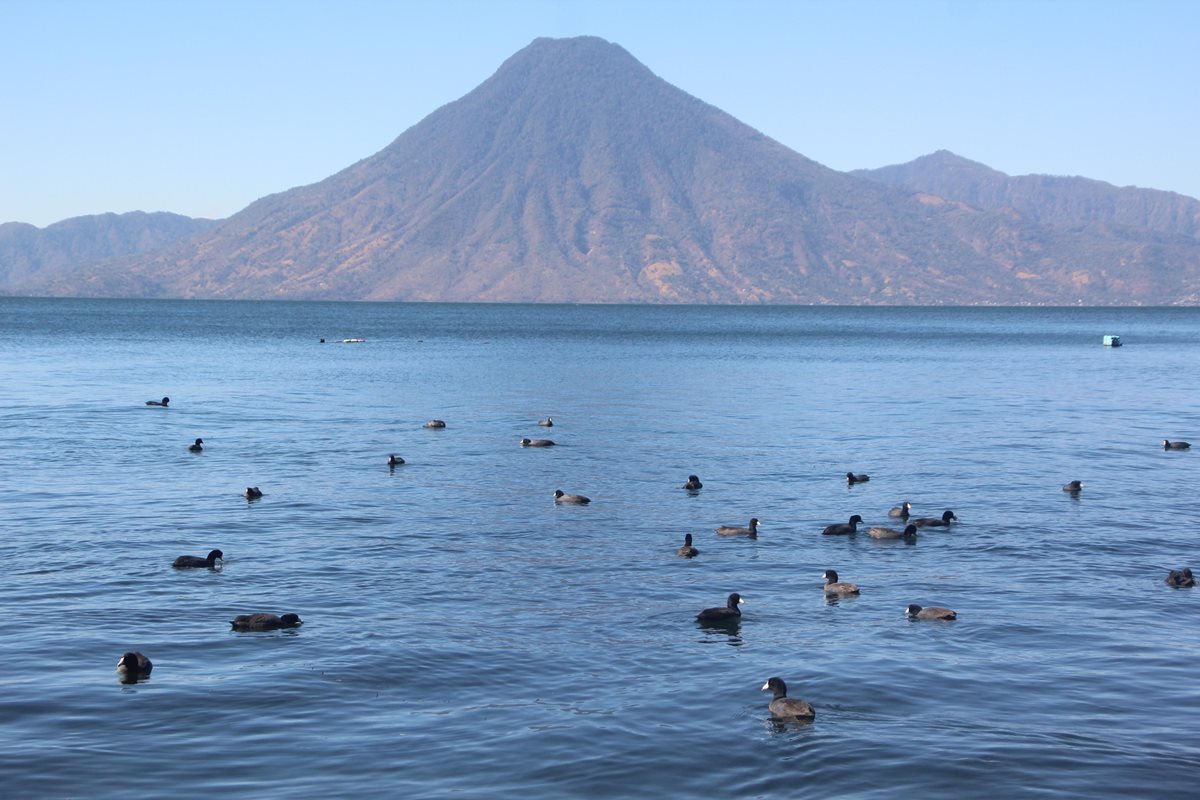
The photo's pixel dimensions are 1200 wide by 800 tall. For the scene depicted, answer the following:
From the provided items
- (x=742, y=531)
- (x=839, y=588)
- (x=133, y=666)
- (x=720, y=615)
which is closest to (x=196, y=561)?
(x=133, y=666)

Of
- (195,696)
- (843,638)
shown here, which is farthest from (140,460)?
(843,638)

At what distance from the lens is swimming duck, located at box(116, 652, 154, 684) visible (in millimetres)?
23797

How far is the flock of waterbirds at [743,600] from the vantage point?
74.1 feet

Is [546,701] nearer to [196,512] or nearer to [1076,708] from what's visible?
[1076,708]

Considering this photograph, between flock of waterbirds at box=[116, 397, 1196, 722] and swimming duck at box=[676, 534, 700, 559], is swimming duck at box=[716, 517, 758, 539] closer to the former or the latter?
flock of waterbirds at box=[116, 397, 1196, 722]

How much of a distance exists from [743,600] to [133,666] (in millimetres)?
13501

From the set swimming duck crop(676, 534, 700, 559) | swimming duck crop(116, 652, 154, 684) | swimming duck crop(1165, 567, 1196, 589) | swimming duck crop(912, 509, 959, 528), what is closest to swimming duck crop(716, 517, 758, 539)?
swimming duck crop(676, 534, 700, 559)

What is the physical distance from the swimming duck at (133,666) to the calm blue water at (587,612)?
381mm

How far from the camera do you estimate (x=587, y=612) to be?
28.6m

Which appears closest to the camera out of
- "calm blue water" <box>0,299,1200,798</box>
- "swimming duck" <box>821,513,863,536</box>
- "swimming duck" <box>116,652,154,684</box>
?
"calm blue water" <box>0,299,1200,798</box>

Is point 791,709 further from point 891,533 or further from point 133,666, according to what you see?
point 891,533

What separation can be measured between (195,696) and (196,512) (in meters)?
18.4

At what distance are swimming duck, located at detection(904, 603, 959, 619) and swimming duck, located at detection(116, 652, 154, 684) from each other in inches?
637

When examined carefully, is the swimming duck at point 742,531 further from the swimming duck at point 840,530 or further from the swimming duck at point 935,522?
the swimming duck at point 935,522
